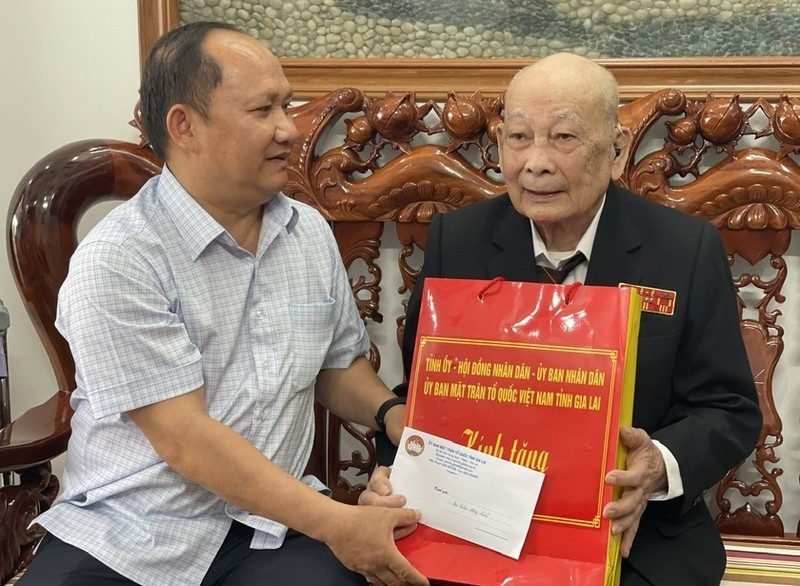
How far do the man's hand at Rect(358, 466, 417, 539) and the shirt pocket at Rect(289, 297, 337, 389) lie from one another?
24 cm

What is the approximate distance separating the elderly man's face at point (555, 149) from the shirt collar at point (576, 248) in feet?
0.17

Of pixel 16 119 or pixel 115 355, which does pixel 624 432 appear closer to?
pixel 115 355

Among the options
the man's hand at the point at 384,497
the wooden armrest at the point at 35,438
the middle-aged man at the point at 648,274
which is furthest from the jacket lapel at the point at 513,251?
the wooden armrest at the point at 35,438

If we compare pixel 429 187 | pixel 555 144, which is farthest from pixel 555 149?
pixel 429 187

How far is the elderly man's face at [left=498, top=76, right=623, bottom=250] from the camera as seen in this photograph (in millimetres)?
1474

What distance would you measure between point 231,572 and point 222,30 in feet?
3.08

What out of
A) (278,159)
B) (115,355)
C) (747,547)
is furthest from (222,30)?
(747,547)

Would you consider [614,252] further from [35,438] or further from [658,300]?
[35,438]

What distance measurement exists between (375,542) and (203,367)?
16.7 inches

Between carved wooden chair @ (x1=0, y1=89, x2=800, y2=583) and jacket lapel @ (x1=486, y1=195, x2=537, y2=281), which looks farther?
Answer: carved wooden chair @ (x1=0, y1=89, x2=800, y2=583)

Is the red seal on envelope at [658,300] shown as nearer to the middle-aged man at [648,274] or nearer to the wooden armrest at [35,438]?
the middle-aged man at [648,274]

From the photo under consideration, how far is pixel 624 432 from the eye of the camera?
132cm

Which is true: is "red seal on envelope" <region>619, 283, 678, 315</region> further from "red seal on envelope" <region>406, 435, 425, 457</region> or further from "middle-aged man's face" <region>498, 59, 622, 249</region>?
"red seal on envelope" <region>406, 435, 425, 457</region>

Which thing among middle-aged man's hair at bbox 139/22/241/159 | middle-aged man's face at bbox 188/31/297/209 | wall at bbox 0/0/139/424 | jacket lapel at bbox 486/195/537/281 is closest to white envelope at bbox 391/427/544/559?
jacket lapel at bbox 486/195/537/281
